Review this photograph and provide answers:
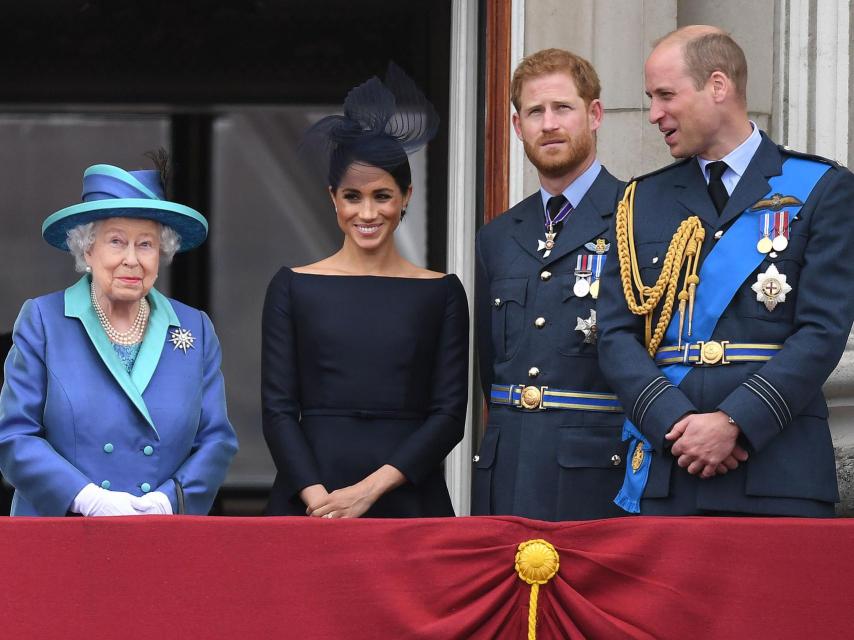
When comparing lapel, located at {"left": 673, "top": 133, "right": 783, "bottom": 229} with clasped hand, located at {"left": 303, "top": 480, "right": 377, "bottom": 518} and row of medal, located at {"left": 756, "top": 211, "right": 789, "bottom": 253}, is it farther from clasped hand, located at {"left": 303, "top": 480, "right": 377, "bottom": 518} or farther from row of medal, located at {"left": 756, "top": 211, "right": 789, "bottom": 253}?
clasped hand, located at {"left": 303, "top": 480, "right": 377, "bottom": 518}

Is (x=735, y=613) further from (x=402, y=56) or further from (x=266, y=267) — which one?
(x=266, y=267)

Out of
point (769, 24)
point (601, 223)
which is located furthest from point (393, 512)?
point (769, 24)

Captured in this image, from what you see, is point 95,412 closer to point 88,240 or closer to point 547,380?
point 88,240

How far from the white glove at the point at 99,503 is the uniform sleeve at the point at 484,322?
3.04ft

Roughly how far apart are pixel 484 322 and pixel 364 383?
342mm

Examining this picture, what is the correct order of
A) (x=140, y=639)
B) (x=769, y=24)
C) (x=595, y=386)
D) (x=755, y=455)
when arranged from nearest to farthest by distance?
(x=140, y=639) < (x=755, y=455) < (x=595, y=386) < (x=769, y=24)

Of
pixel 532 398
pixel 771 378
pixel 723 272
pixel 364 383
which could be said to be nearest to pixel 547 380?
pixel 532 398

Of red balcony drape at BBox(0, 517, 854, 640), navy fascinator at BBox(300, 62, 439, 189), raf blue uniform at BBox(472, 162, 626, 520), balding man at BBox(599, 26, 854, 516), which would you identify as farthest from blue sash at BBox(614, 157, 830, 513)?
navy fascinator at BBox(300, 62, 439, 189)

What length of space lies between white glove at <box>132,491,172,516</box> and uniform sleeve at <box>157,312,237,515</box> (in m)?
0.03

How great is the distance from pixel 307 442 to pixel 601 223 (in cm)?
81

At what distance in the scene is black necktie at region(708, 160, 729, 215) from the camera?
3184 mm

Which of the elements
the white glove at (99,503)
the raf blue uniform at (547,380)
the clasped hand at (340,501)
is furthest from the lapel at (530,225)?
the white glove at (99,503)

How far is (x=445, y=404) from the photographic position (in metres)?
3.51

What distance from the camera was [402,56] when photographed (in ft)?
21.5
